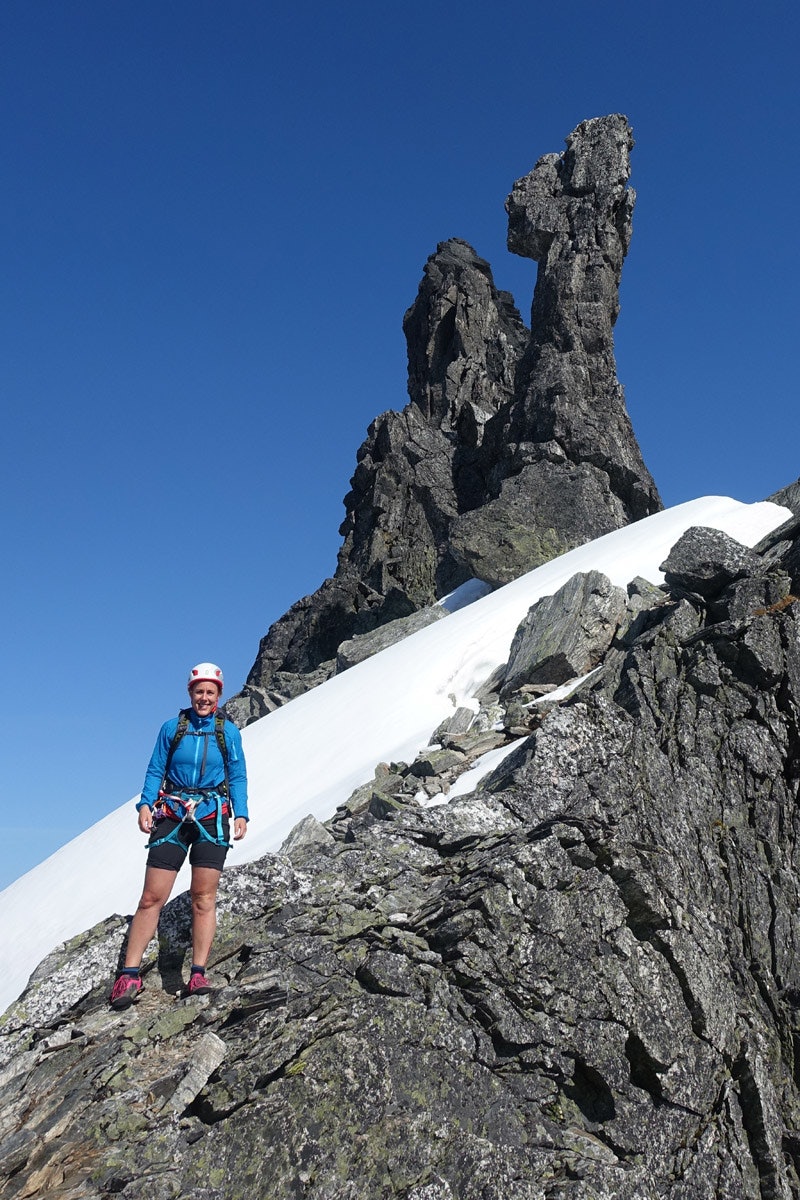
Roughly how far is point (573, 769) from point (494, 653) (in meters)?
11.4

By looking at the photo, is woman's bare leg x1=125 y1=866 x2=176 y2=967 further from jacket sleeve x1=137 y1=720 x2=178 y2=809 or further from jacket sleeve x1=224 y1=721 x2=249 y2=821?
jacket sleeve x1=224 y1=721 x2=249 y2=821

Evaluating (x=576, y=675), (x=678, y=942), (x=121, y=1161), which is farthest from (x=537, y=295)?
(x=121, y=1161)

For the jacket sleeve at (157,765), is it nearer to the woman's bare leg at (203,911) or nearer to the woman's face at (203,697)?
the woman's face at (203,697)

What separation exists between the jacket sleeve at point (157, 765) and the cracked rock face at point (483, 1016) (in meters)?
1.25

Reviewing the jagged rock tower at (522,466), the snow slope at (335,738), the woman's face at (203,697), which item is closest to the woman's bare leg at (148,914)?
the woman's face at (203,697)

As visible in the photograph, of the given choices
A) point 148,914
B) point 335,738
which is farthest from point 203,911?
point 335,738

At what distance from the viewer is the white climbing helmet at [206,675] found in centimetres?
883

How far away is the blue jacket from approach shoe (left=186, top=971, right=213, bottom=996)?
→ 4.54 ft

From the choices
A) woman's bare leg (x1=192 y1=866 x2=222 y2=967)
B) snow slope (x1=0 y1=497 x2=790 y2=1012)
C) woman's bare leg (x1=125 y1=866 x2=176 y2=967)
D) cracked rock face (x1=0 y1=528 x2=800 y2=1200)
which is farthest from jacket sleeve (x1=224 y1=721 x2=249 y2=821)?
snow slope (x1=0 y1=497 x2=790 y2=1012)

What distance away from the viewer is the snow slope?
15992 mm

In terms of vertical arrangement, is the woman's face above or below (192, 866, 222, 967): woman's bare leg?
above

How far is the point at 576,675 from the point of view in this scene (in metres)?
18.2

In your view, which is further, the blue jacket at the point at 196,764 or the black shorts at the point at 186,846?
the blue jacket at the point at 196,764

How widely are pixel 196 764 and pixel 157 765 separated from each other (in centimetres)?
37
